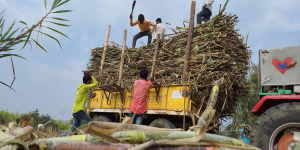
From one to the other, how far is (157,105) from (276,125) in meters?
2.67

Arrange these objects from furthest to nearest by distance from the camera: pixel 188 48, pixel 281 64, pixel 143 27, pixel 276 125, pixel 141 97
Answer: pixel 143 27 < pixel 188 48 < pixel 141 97 < pixel 281 64 < pixel 276 125

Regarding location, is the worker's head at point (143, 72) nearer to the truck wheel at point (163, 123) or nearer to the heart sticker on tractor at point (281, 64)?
the truck wheel at point (163, 123)

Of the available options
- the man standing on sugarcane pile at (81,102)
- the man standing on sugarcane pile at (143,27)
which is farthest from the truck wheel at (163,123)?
the man standing on sugarcane pile at (143,27)

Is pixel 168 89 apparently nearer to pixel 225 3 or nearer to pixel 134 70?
pixel 134 70

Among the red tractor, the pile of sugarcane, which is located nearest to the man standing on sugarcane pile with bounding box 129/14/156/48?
the pile of sugarcane

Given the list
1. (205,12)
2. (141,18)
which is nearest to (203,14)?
(205,12)

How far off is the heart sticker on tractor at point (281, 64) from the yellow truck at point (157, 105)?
1705 mm

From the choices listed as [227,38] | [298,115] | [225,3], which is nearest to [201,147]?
[298,115]

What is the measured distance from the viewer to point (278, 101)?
3.87 m

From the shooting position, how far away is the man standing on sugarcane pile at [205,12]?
771 cm

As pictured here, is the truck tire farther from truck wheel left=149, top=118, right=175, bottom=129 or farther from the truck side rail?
truck wheel left=149, top=118, right=175, bottom=129

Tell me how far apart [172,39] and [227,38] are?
1499 mm

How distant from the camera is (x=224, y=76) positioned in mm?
5523

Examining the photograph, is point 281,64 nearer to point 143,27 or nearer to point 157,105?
point 157,105
